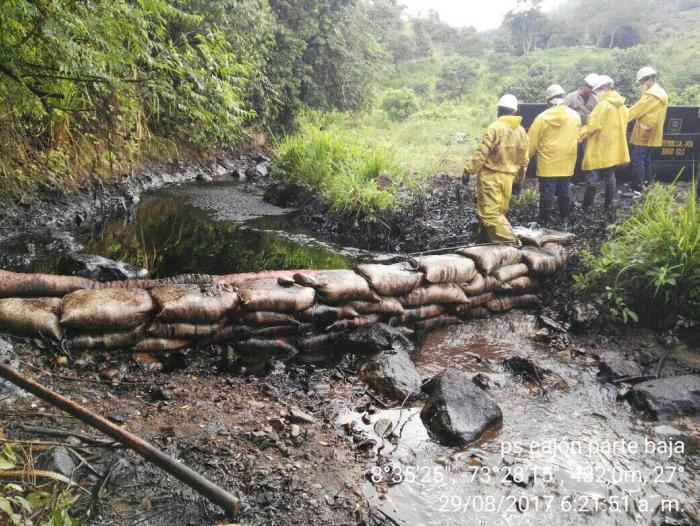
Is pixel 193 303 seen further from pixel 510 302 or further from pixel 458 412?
pixel 510 302

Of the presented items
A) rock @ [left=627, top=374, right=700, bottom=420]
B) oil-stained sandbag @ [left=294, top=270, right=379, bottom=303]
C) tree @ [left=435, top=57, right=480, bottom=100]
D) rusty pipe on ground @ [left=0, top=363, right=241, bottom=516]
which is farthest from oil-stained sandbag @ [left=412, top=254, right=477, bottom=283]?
tree @ [left=435, top=57, right=480, bottom=100]

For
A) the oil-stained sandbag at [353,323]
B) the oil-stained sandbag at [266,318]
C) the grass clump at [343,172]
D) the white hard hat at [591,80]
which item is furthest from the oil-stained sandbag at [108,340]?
the white hard hat at [591,80]

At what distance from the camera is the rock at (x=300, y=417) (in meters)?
2.58

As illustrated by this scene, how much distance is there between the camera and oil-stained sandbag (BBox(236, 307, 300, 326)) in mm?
3242

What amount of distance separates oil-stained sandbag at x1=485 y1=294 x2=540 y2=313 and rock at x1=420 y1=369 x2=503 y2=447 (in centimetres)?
175

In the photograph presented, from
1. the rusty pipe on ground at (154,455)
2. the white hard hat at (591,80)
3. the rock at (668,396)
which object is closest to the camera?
the rusty pipe on ground at (154,455)

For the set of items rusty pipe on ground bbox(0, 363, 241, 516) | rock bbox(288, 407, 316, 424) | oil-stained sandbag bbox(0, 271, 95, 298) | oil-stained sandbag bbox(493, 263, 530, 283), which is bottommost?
rock bbox(288, 407, 316, 424)

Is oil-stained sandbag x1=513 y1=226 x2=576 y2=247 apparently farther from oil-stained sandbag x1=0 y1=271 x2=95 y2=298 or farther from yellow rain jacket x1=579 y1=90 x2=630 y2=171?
oil-stained sandbag x1=0 y1=271 x2=95 y2=298

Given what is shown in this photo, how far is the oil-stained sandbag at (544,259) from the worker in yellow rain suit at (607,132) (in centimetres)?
203

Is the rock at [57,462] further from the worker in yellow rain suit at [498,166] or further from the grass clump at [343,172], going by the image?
the grass clump at [343,172]

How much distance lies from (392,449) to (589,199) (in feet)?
19.5

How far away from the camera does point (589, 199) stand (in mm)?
6898

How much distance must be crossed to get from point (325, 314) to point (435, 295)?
113cm

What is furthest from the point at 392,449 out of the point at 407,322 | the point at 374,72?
the point at 374,72
